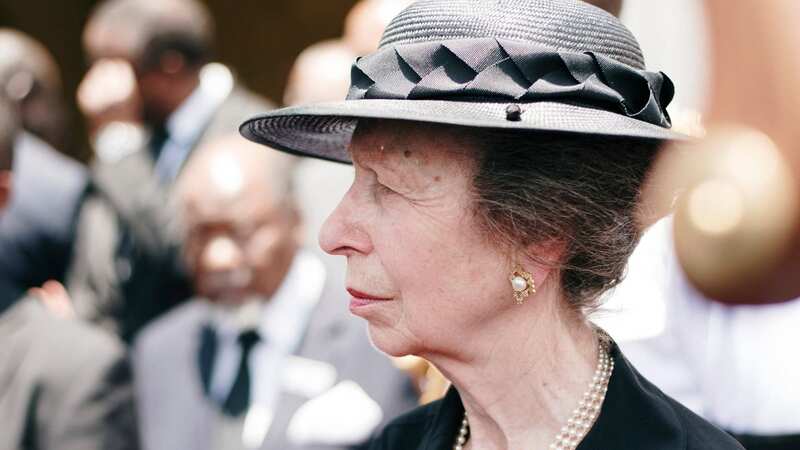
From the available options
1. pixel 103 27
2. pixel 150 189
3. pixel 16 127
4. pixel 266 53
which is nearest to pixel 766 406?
pixel 16 127

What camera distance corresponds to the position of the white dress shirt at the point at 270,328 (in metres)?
4.37

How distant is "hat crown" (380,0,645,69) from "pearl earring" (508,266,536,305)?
38cm

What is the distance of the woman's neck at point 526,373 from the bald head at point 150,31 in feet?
13.2

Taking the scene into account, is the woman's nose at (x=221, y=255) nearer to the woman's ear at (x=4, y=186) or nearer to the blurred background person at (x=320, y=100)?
the blurred background person at (x=320, y=100)

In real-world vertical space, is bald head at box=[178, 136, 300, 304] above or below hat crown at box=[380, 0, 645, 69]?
below

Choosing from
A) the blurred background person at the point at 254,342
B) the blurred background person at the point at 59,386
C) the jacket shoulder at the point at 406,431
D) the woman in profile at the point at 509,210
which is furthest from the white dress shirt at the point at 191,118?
the woman in profile at the point at 509,210

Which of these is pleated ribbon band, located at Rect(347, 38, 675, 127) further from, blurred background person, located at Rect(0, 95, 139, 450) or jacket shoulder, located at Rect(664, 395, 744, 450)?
blurred background person, located at Rect(0, 95, 139, 450)

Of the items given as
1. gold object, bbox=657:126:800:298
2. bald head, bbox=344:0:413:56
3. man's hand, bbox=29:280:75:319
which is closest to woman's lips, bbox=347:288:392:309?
gold object, bbox=657:126:800:298

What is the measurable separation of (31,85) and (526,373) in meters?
4.81

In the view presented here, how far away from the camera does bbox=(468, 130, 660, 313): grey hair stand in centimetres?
209

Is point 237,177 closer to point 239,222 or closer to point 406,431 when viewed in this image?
point 239,222

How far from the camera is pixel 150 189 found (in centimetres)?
546

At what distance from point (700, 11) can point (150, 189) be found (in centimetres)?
349

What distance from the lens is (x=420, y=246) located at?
7.03 ft
